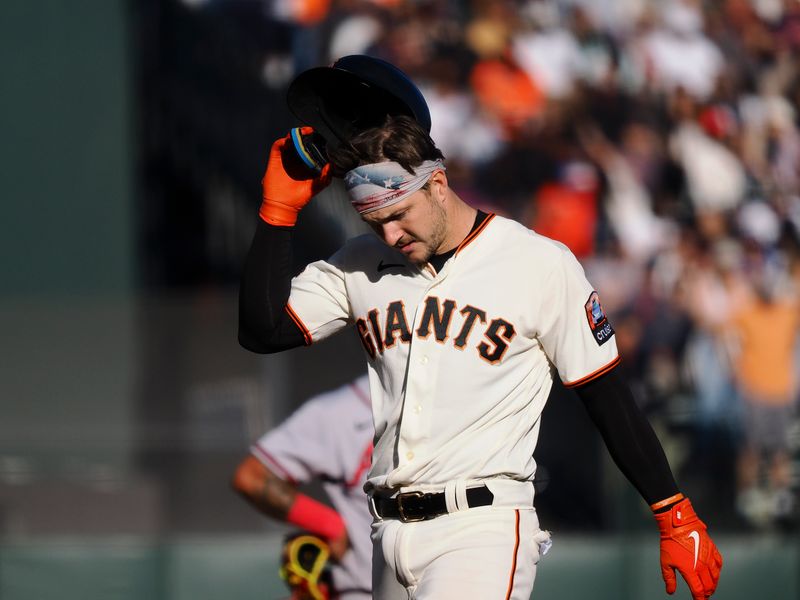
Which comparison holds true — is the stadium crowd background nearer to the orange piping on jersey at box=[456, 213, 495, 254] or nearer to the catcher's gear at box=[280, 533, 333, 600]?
the catcher's gear at box=[280, 533, 333, 600]

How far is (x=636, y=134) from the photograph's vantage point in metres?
8.27

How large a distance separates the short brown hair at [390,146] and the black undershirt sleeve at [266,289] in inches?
10.0

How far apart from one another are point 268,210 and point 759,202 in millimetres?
5648

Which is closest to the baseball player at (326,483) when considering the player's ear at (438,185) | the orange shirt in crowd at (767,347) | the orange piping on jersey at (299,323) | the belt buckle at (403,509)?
the orange piping on jersey at (299,323)

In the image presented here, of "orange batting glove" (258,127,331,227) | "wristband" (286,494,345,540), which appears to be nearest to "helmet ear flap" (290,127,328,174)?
"orange batting glove" (258,127,331,227)

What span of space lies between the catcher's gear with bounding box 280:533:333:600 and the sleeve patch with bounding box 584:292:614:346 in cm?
129

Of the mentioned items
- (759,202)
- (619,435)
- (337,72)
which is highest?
(759,202)

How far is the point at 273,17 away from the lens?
341 inches

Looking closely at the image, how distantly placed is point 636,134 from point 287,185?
562 cm

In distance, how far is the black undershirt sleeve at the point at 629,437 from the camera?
9.68 feet

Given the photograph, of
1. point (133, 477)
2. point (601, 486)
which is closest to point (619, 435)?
point (601, 486)

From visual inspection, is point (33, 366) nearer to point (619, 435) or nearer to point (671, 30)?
point (671, 30)

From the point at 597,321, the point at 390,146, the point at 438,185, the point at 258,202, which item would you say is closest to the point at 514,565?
the point at 597,321

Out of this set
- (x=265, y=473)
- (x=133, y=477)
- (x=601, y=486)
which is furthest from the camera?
(x=133, y=477)
